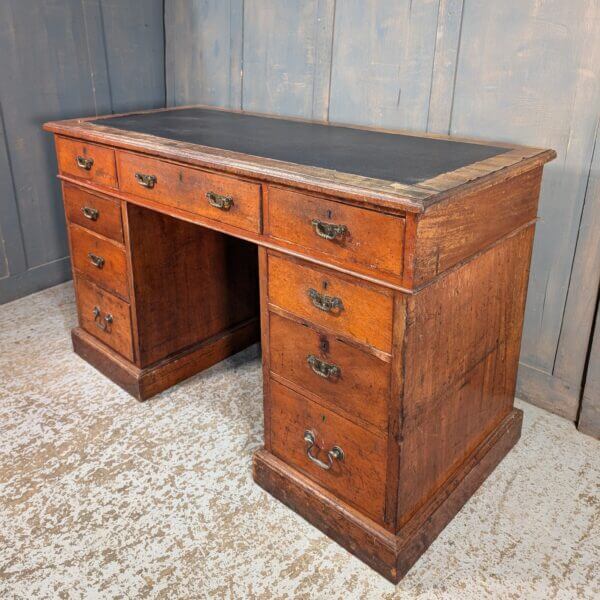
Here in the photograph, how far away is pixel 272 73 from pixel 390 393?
4.84 ft

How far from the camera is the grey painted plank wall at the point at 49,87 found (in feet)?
8.54

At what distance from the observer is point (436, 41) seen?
1874 mm

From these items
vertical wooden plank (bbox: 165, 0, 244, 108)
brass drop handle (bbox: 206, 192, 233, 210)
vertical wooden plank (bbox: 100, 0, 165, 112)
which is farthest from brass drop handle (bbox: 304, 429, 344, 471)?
vertical wooden plank (bbox: 100, 0, 165, 112)

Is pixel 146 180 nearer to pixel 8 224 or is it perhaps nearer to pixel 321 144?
pixel 321 144

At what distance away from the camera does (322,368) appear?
1.48 metres

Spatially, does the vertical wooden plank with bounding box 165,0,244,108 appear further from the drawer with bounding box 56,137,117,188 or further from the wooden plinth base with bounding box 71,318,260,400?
the wooden plinth base with bounding box 71,318,260,400

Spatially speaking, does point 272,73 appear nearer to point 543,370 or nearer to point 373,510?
point 543,370

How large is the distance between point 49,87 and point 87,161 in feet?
3.07

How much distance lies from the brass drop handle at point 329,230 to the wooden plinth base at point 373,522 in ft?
2.24

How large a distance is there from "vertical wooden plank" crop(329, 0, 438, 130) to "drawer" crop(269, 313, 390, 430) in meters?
0.88

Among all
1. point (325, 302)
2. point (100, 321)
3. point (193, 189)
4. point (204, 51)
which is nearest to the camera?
point (325, 302)

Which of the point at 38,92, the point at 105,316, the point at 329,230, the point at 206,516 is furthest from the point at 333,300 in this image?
the point at 38,92

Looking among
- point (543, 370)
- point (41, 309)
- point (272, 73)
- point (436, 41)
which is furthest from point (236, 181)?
point (41, 309)

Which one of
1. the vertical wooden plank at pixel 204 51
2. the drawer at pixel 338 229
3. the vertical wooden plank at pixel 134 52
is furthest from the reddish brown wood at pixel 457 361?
the vertical wooden plank at pixel 134 52
